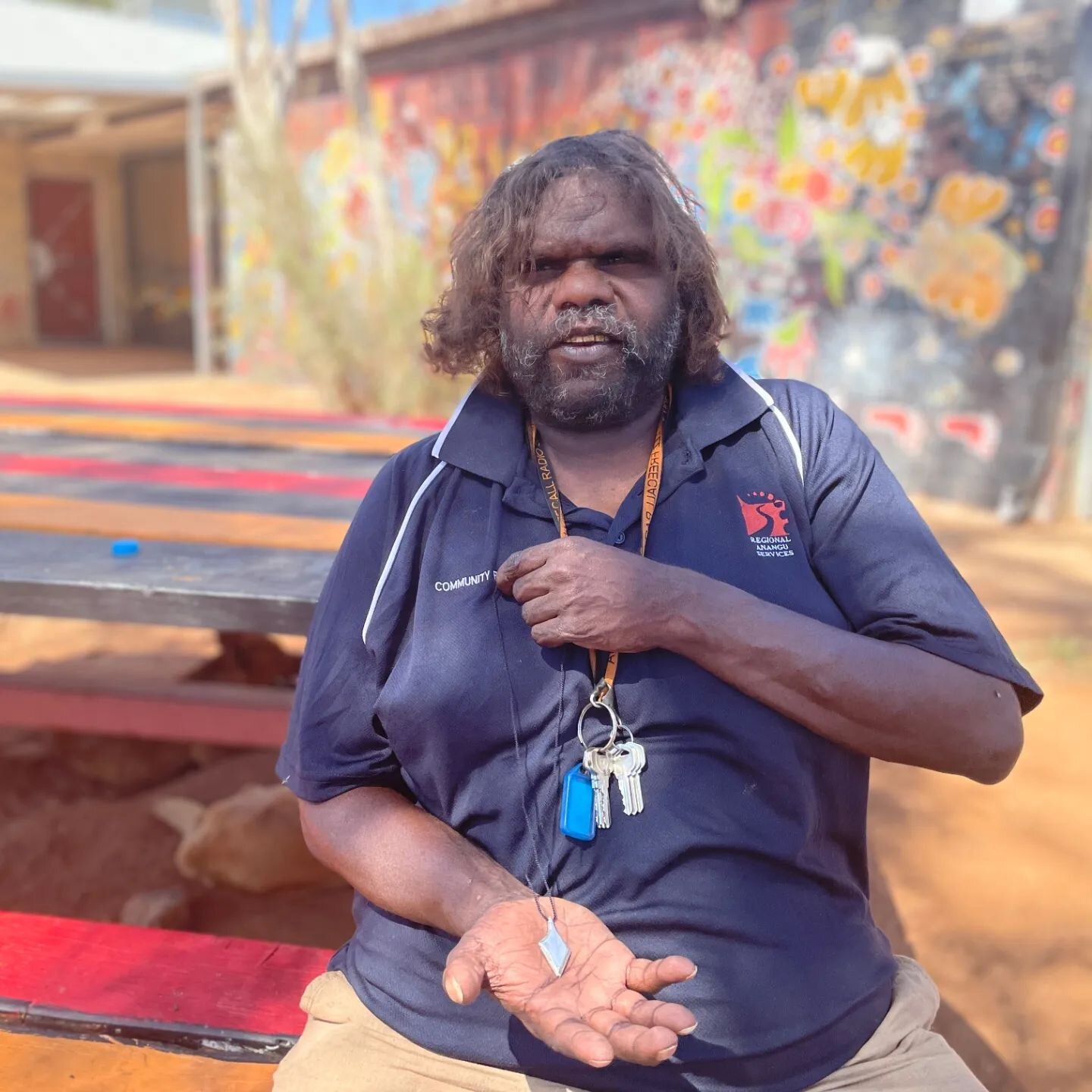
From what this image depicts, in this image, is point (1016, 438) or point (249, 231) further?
point (249, 231)

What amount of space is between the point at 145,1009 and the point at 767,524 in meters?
1.20

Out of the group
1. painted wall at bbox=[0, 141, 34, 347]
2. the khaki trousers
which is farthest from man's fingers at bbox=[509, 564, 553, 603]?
painted wall at bbox=[0, 141, 34, 347]

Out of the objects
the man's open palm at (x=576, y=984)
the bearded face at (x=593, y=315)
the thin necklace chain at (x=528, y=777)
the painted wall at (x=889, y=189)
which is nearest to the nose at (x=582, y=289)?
the bearded face at (x=593, y=315)

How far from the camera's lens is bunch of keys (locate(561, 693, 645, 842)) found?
1.41 m

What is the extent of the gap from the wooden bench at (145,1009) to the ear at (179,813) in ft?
4.93

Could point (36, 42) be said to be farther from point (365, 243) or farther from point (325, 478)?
point (325, 478)

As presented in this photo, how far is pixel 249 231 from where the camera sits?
38.9ft

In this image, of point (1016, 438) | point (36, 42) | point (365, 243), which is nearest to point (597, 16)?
point (365, 243)

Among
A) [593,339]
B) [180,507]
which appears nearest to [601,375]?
[593,339]

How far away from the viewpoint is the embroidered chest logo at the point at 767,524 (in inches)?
60.3

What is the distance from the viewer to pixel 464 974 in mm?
1256

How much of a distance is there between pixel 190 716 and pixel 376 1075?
1.84 metres

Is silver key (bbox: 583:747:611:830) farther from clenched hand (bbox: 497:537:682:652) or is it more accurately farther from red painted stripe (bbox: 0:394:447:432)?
red painted stripe (bbox: 0:394:447:432)

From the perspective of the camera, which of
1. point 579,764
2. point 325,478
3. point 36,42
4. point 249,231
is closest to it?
point 579,764
